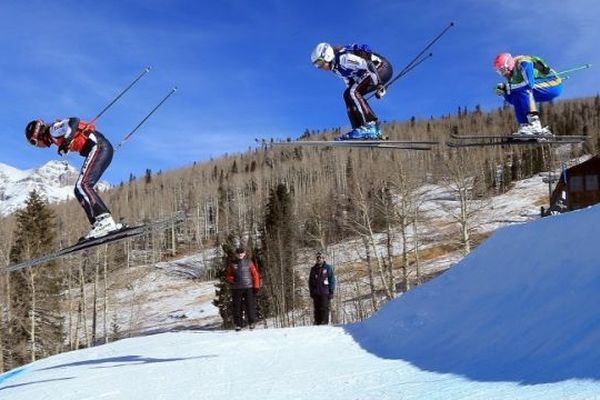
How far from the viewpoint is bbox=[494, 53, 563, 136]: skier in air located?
839cm

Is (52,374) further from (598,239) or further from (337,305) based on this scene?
(337,305)

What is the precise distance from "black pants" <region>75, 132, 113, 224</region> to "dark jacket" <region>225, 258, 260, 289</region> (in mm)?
5238

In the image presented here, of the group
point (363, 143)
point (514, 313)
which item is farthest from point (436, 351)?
point (363, 143)

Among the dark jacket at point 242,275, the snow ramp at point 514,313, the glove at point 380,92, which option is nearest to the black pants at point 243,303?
the dark jacket at point 242,275

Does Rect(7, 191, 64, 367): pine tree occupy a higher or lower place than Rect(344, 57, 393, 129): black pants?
lower

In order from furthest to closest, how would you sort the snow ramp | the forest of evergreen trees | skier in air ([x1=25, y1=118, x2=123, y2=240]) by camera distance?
the forest of evergreen trees → skier in air ([x1=25, y1=118, x2=123, y2=240]) → the snow ramp

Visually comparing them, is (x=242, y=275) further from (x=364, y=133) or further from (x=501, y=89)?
(x=501, y=89)

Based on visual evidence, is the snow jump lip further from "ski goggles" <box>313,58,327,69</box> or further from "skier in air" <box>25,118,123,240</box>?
"ski goggles" <box>313,58,327,69</box>

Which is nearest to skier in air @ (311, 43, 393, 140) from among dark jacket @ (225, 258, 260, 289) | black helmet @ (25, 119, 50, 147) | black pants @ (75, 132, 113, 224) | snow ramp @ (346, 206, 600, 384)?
snow ramp @ (346, 206, 600, 384)

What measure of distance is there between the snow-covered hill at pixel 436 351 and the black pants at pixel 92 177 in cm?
258

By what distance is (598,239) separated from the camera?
6.60m

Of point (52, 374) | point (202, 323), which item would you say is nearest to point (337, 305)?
point (202, 323)

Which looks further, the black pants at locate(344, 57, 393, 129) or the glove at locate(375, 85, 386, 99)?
the glove at locate(375, 85, 386, 99)

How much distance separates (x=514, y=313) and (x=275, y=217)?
128ft
